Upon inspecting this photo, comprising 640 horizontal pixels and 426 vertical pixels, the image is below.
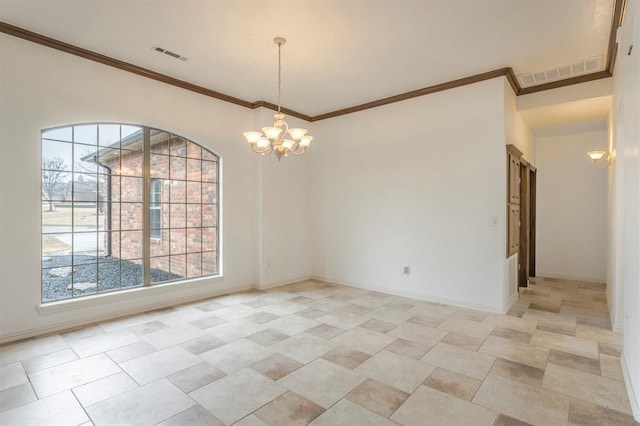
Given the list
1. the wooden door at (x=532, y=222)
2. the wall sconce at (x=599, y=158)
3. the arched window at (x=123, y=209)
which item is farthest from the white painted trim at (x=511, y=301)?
the arched window at (x=123, y=209)

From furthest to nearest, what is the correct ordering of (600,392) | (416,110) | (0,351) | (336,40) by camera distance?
(416,110), (336,40), (0,351), (600,392)

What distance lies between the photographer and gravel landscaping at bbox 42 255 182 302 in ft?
12.6

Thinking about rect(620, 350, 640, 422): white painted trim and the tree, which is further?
the tree

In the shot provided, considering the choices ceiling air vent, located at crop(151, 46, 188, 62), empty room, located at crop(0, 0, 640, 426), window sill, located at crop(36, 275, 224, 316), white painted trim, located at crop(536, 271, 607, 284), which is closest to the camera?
empty room, located at crop(0, 0, 640, 426)

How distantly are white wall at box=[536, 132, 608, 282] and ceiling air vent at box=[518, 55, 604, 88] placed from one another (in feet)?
8.61

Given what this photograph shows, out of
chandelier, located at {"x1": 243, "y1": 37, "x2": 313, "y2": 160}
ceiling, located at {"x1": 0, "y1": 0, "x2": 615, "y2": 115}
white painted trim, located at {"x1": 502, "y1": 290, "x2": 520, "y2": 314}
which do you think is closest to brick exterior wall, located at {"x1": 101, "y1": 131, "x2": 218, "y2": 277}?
ceiling, located at {"x1": 0, "y1": 0, "x2": 615, "y2": 115}

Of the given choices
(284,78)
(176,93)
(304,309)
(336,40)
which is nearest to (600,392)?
(304,309)

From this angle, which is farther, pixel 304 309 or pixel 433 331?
pixel 304 309

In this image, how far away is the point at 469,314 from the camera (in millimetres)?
4371

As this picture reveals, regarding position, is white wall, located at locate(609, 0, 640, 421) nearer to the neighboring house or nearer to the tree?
the neighboring house

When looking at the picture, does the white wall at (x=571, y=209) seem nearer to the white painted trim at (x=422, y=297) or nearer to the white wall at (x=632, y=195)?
the white painted trim at (x=422, y=297)

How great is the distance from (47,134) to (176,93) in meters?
1.71

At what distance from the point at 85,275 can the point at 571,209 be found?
8465 millimetres

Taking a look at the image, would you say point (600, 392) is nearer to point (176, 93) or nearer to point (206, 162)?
point (206, 162)
